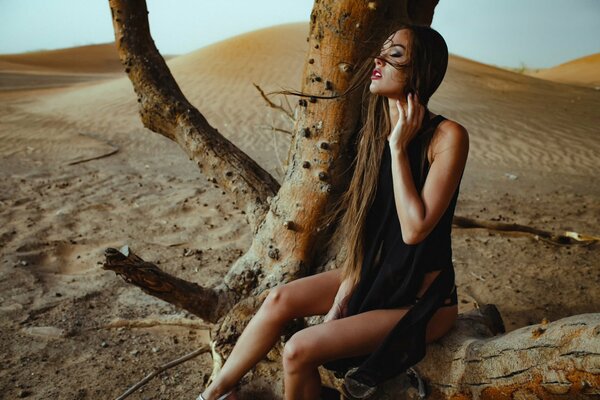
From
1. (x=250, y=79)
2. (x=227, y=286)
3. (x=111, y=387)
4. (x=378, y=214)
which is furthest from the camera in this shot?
(x=250, y=79)

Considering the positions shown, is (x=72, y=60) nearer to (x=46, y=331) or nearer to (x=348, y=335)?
(x=46, y=331)

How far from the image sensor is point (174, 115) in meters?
3.00

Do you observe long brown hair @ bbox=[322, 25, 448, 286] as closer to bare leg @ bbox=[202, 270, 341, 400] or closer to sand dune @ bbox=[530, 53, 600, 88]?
bare leg @ bbox=[202, 270, 341, 400]

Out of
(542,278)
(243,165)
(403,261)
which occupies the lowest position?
(542,278)

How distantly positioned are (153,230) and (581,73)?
A: 96.6 feet

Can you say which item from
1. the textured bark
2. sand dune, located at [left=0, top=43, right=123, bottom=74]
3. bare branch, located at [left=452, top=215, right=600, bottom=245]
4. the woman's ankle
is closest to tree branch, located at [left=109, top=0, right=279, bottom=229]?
the woman's ankle

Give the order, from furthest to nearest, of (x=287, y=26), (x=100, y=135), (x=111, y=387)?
(x=287, y=26), (x=100, y=135), (x=111, y=387)

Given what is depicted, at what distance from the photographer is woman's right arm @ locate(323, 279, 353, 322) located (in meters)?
2.10

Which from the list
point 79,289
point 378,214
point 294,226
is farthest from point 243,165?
point 79,289

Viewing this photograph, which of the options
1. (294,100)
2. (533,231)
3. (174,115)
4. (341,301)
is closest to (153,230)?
(174,115)

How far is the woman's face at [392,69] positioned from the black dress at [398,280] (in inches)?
7.8

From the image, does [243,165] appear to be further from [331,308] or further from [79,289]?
[79,289]

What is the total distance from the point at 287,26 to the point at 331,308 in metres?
20.2

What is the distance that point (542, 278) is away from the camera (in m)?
3.72
